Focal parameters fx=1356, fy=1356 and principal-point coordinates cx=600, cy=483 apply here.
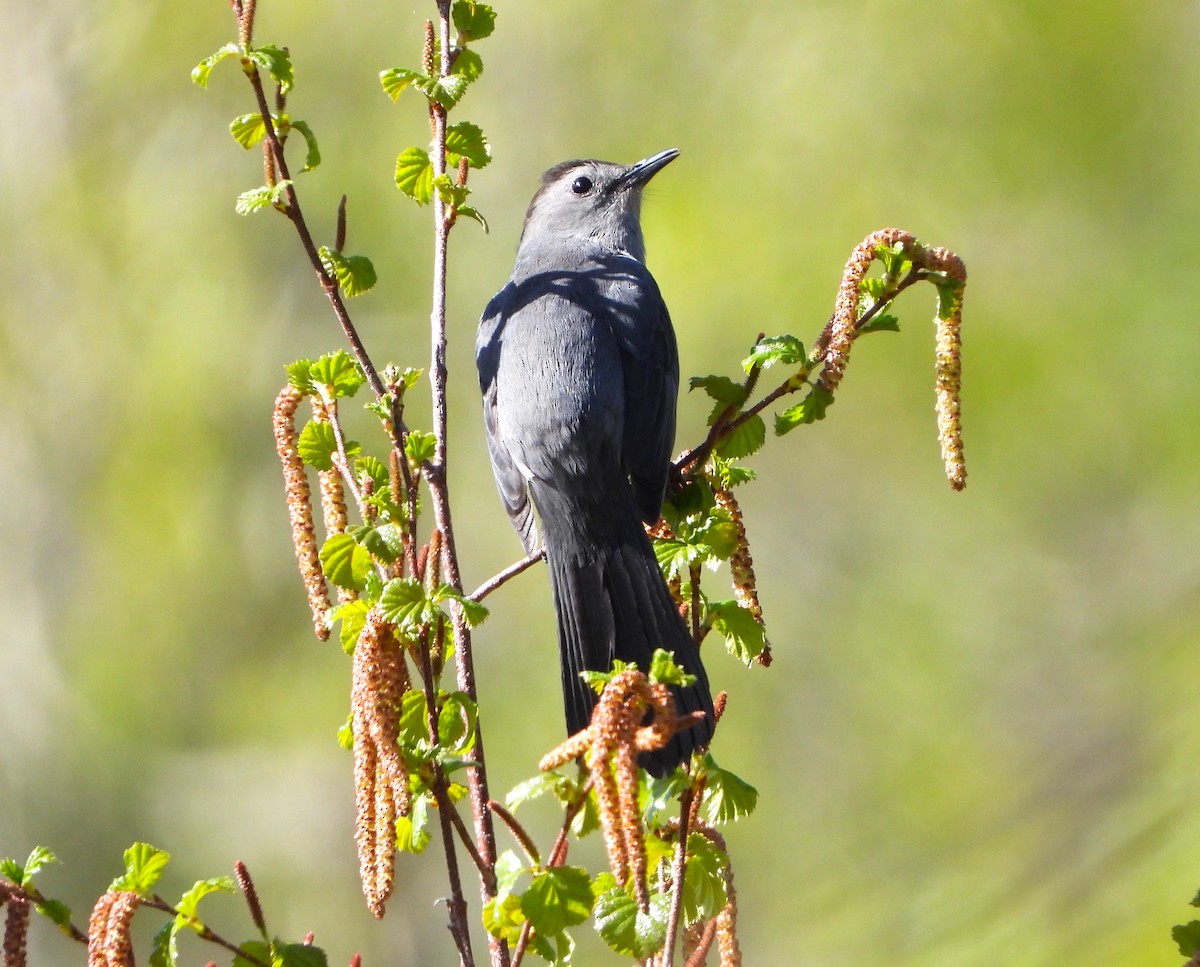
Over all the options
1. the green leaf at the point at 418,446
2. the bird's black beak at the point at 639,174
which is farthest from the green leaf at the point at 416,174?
the bird's black beak at the point at 639,174

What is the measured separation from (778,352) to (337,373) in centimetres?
51

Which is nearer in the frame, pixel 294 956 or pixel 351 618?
pixel 294 956

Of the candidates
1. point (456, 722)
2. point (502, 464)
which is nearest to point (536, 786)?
point (456, 722)

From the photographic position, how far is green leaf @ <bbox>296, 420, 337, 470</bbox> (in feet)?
4.86

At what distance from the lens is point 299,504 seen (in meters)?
1.55

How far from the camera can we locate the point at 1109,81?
18.7 ft

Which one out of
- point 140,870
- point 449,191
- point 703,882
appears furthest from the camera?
point 449,191

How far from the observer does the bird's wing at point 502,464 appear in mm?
2496

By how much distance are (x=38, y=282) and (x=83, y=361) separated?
0.57 m

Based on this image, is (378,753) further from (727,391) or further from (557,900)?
A: (727,391)

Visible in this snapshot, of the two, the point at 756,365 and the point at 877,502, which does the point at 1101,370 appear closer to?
the point at 877,502

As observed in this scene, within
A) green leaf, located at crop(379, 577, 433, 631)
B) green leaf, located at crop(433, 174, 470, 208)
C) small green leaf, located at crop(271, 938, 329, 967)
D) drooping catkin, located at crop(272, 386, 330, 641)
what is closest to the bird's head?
green leaf, located at crop(433, 174, 470, 208)

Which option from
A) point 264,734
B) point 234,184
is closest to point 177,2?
point 234,184

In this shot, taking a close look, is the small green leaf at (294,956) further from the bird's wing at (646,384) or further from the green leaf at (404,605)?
the bird's wing at (646,384)
